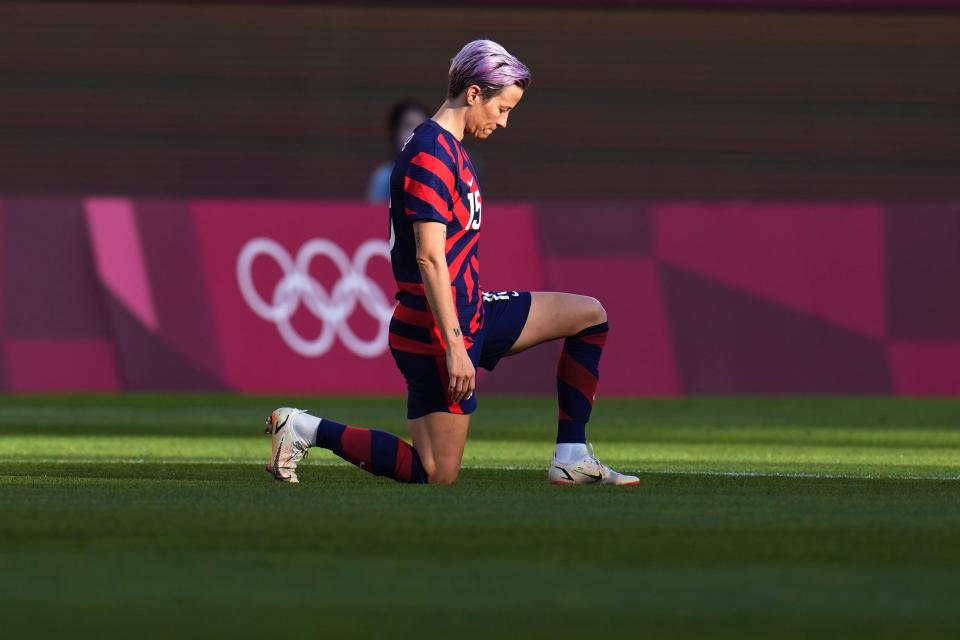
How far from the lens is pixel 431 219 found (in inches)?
258

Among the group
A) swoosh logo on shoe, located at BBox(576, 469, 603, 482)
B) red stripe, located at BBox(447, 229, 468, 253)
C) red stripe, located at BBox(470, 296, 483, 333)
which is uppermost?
red stripe, located at BBox(447, 229, 468, 253)

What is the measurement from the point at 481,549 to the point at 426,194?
2052 mm

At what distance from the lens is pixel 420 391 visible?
22.5 feet

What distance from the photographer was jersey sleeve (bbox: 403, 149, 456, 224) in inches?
259

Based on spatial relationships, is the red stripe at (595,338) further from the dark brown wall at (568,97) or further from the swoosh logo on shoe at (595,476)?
the dark brown wall at (568,97)

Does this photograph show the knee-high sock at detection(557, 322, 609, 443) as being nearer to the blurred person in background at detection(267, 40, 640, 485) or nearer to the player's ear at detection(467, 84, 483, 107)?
the blurred person in background at detection(267, 40, 640, 485)

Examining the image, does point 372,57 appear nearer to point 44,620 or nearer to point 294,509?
point 294,509

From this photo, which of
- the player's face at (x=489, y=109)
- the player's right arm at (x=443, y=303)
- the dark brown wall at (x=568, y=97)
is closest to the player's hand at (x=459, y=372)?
the player's right arm at (x=443, y=303)

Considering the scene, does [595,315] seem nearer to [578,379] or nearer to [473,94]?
[578,379]

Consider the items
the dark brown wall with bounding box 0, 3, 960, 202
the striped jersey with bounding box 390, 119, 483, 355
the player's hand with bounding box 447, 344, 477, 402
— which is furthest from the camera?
the dark brown wall with bounding box 0, 3, 960, 202

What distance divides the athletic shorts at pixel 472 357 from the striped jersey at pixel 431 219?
39mm

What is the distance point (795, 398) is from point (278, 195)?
27.9ft

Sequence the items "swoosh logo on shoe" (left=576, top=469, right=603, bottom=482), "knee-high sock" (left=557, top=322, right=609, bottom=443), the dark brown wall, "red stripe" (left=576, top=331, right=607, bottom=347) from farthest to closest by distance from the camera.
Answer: the dark brown wall
"red stripe" (left=576, top=331, right=607, bottom=347)
"knee-high sock" (left=557, top=322, right=609, bottom=443)
"swoosh logo on shoe" (left=576, top=469, right=603, bottom=482)

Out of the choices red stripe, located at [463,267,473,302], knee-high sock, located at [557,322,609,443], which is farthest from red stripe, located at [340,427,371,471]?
knee-high sock, located at [557,322,609,443]
